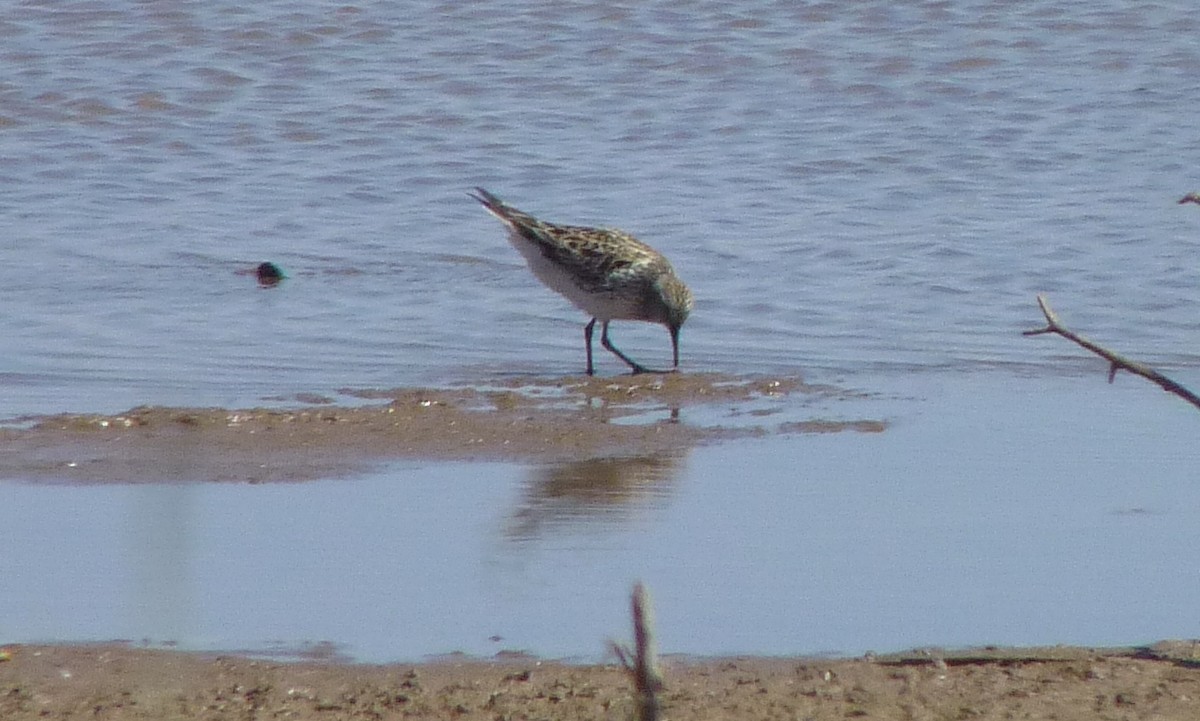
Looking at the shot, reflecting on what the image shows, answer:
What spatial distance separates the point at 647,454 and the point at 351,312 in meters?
2.63

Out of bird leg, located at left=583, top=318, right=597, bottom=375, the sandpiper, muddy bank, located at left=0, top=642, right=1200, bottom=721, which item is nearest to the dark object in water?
the sandpiper

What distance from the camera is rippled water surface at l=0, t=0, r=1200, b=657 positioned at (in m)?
5.95

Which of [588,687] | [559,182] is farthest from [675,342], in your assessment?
[588,687]

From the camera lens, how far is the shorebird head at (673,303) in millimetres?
9133

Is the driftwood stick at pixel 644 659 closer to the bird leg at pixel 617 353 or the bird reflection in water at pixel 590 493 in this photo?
the bird reflection in water at pixel 590 493

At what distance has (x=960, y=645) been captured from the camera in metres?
5.29

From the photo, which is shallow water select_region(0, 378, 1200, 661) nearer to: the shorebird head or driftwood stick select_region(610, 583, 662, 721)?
the shorebird head

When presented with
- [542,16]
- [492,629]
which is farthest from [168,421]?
[542,16]

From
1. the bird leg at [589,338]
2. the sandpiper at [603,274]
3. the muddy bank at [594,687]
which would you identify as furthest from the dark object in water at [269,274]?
the muddy bank at [594,687]

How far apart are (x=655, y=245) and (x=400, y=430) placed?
11.5 ft

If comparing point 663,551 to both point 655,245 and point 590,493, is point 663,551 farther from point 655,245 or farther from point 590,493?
point 655,245

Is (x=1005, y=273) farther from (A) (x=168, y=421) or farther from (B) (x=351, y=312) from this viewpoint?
(A) (x=168, y=421)

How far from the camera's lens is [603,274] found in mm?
9266

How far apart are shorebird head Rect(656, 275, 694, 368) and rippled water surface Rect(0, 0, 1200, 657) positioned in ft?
0.42
